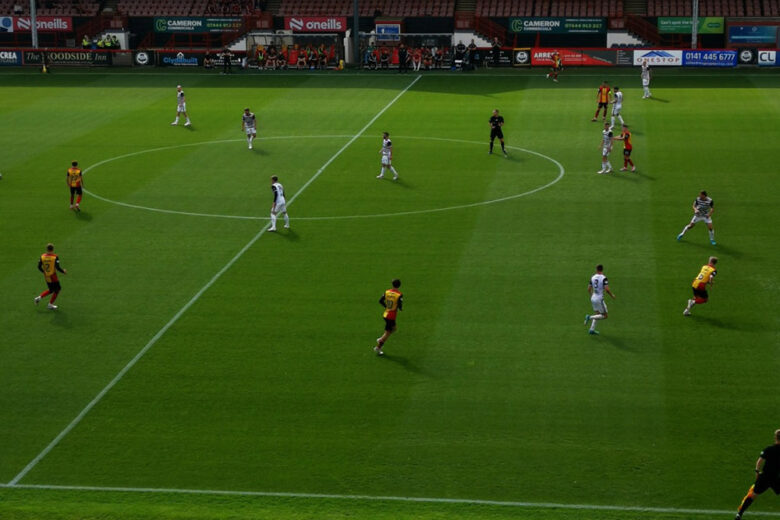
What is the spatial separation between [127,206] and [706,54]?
Answer: 45.8 metres

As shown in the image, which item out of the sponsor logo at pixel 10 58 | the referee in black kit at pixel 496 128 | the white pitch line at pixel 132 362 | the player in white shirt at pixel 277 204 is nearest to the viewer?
the white pitch line at pixel 132 362

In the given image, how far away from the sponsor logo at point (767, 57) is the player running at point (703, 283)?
48788 mm

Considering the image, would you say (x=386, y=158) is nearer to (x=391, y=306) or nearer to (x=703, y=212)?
(x=703, y=212)

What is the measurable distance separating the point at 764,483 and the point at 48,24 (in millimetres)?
82401

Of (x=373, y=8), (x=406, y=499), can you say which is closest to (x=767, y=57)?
(x=373, y=8)

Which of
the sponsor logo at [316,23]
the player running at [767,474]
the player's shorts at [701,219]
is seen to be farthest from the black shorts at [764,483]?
the sponsor logo at [316,23]

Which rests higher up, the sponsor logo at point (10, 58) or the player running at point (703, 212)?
the sponsor logo at point (10, 58)

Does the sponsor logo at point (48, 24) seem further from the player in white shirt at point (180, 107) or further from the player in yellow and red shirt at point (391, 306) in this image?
the player in yellow and red shirt at point (391, 306)

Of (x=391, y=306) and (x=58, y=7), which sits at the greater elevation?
(x=58, y=7)

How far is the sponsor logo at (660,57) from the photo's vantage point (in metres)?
74.1

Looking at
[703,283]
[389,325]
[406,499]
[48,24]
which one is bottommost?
[406,499]

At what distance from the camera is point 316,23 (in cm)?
8681

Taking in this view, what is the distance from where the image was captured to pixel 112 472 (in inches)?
887

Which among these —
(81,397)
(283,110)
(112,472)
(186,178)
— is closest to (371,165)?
(186,178)
